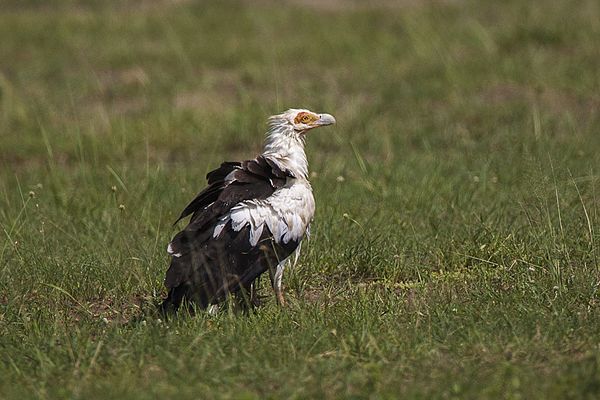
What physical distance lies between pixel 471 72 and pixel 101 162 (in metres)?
3.87

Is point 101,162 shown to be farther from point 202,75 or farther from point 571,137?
point 571,137

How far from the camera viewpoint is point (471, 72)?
35.6ft

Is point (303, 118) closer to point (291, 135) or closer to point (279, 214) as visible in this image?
point (291, 135)

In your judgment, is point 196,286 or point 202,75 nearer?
point 196,286

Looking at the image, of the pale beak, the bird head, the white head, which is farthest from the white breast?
the pale beak

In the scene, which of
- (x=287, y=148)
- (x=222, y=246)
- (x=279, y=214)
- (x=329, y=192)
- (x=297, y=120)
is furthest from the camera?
(x=329, y=192)

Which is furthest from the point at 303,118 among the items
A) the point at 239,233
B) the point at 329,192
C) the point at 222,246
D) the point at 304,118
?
the point at 329,192

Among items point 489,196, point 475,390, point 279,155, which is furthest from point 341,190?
point 475,390

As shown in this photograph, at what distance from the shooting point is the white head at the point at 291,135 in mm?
6168

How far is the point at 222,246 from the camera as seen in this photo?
18.1 feet

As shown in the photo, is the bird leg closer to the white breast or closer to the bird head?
the white breast

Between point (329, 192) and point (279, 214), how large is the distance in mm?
2036

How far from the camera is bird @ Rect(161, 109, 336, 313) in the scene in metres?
5.41

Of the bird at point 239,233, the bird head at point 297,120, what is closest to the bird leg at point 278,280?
the bird at point 239,233
